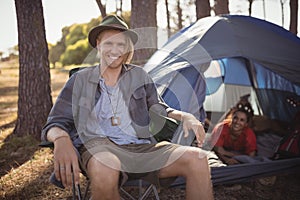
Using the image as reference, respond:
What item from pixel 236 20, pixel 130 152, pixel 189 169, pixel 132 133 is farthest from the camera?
pixel 236 20

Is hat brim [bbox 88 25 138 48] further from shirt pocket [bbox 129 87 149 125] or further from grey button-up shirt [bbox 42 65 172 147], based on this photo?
shirt pocket [bbox 129 87 149 125]

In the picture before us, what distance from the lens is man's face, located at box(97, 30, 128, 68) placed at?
1.93m

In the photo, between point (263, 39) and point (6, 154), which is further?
point (6, 154)

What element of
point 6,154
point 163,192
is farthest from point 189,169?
point 6,154

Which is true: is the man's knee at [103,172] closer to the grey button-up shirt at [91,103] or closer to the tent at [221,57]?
the grey button-up shirt at [91,103]

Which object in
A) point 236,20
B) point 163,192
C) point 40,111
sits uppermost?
point 236,20

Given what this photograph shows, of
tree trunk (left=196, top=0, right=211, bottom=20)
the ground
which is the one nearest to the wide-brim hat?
the ground

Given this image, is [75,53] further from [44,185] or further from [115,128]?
[115,128]

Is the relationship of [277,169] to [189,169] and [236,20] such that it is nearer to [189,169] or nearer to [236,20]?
[189,169]

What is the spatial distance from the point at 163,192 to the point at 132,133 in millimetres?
910

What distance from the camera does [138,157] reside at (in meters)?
1.80

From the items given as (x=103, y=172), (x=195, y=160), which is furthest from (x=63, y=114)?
(x=195, y=160)

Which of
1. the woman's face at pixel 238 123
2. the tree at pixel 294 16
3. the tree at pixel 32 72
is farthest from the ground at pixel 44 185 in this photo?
the tree at pixel 294 16

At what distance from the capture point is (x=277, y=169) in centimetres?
259
